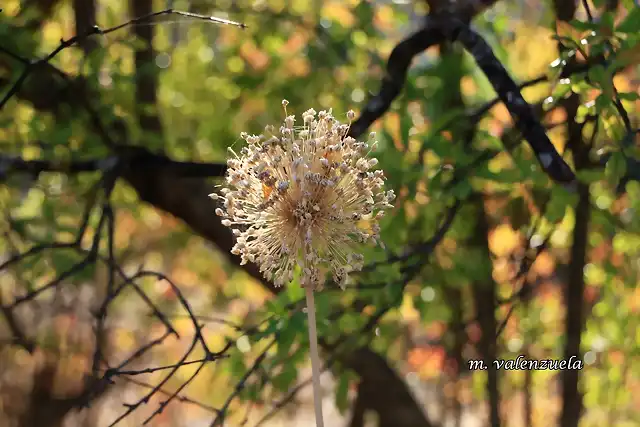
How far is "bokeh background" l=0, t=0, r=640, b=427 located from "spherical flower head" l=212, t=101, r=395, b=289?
231 mm

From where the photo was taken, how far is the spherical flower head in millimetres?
806

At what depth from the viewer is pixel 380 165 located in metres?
1.34

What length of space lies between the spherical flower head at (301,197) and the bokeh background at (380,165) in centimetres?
23

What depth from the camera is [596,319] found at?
2.28 m

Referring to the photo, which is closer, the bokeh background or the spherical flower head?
the spherical flower head

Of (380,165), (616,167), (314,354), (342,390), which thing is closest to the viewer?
(314,354)

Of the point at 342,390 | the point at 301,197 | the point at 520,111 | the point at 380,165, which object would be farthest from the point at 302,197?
the point at 342,390

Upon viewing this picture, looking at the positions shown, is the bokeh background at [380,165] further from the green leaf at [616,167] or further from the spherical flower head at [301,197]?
the spherical flower head at [301,197]

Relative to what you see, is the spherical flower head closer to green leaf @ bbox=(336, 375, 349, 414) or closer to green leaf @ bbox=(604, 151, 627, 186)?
green leaf @ bbox=(604, 151, 627, 186)

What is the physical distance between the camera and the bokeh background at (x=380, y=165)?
1.23 metres

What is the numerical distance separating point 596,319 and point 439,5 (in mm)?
1267

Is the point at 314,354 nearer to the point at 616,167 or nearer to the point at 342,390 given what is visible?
the point at 616,167

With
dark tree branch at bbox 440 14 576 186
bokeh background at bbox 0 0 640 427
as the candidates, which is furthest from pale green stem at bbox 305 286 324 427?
dark tree branch at bbox 440 14 576 186

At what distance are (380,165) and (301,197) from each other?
1.81ft
